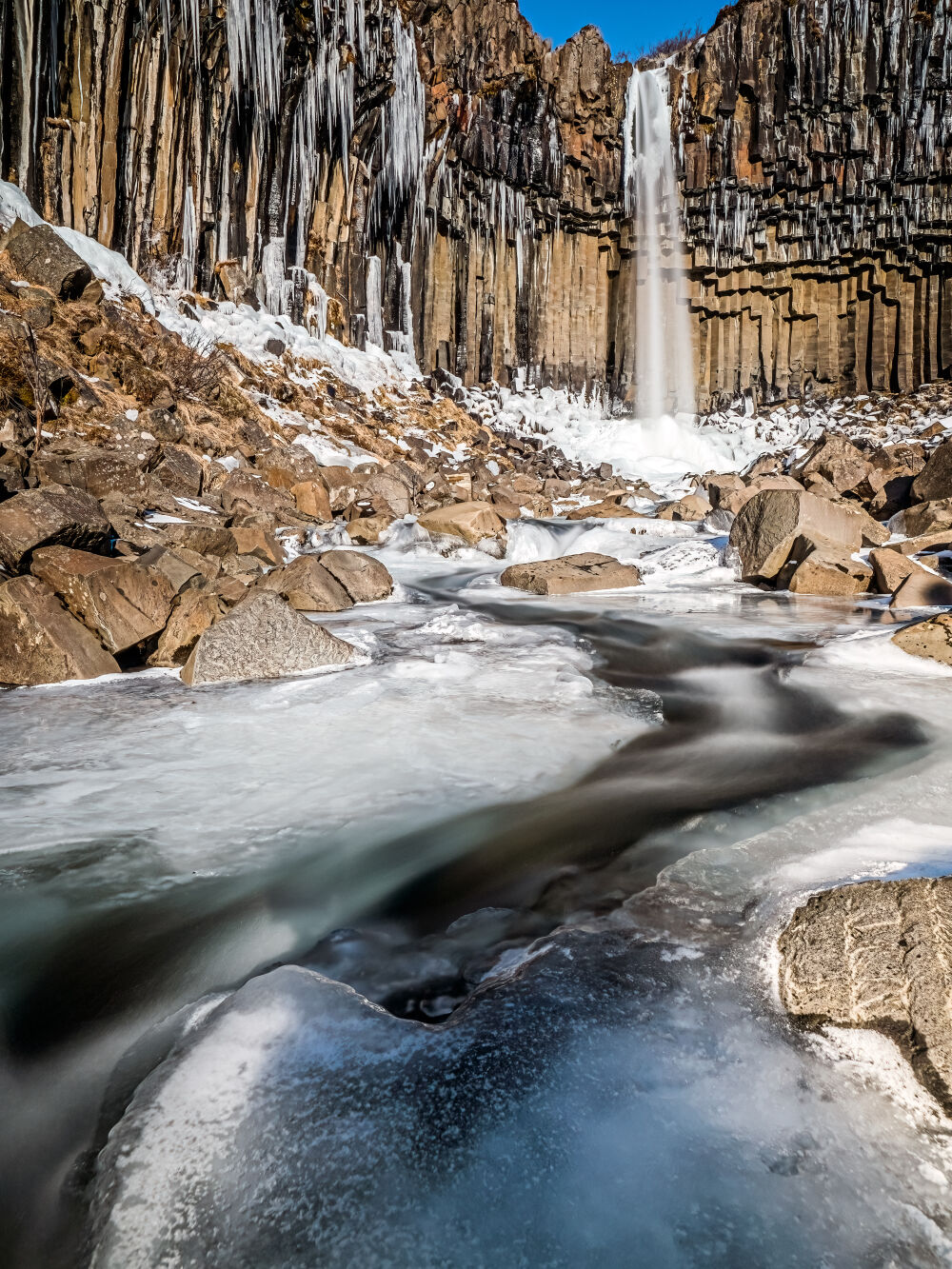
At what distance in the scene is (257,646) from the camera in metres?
4.03

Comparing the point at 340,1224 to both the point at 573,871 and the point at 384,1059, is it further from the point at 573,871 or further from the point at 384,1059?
the point at 573,871

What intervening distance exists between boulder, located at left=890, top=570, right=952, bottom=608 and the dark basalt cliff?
18587 millimetres

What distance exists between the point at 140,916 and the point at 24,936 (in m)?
0.27

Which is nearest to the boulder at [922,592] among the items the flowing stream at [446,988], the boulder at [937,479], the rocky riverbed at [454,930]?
the rocky riverbed at [454,930]

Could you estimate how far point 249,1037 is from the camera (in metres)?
1.35

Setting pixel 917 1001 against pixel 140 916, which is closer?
pixel 917 1001

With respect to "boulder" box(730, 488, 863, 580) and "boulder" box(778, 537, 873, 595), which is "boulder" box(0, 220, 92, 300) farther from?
"boulder" box(778, 537, 873, 595)

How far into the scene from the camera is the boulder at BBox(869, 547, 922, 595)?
662 centimetres

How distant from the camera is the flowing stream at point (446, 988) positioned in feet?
3.31

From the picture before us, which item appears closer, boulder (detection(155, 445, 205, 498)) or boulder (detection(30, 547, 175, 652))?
boulder (detection(30, 547, 175, 652))

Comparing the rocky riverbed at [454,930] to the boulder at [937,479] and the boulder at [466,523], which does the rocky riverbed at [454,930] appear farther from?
the boulder at [466,523]

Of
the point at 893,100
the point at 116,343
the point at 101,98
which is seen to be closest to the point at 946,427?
the point at 893,100

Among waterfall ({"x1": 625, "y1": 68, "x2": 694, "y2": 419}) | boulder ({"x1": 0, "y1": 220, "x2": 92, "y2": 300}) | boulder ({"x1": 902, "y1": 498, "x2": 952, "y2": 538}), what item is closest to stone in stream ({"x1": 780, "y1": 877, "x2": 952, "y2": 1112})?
boulder ({"x1": 902, "y1": 498, "x2": 952, "y2": 538})

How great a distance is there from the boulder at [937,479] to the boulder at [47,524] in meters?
9.33
